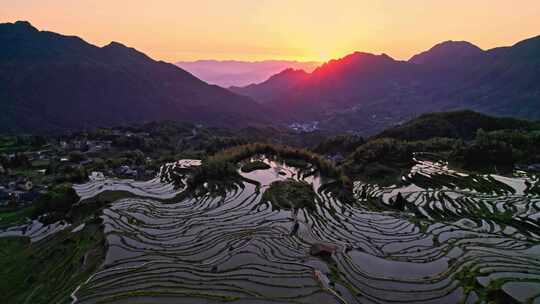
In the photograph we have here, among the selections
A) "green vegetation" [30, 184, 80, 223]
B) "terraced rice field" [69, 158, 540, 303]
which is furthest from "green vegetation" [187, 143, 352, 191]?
"green vegetation" [30, 184, 80, 223]

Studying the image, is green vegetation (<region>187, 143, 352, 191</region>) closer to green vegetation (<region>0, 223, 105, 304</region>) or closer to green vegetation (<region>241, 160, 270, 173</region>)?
green vegetation (<region>241, 160, 270, 173</region>)

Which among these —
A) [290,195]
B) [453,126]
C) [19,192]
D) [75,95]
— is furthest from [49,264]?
[75,95]

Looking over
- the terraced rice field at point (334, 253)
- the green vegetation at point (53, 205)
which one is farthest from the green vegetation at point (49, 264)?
the green vegetation at point (53, 205)

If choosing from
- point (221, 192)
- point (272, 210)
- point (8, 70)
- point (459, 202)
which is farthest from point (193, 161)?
point (8, 70)

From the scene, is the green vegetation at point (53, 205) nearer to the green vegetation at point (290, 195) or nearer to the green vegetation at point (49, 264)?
the green vegetation at point (49, 264)

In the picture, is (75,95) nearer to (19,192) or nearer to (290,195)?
(19,192)

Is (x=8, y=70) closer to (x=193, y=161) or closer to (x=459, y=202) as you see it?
(x=193, y=161)
